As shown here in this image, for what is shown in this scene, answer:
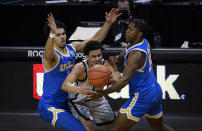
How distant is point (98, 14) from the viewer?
8148 millimetres

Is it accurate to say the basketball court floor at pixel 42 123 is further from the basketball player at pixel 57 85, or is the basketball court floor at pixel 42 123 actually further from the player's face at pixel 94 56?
the player's face at pixel 94 56

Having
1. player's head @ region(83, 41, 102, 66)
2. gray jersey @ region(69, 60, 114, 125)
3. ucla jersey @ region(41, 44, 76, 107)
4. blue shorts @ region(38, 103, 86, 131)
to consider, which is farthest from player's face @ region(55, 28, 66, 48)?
blue shorts @ region(38, 103, 86, 131)

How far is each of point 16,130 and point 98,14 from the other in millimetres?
2645

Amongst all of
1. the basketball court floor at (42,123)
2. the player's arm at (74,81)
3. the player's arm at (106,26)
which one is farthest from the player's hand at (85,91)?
the basketball court floor at (42,123)

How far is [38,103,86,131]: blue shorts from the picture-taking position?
4.98 m

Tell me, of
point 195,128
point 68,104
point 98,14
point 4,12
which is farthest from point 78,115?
point 4,12

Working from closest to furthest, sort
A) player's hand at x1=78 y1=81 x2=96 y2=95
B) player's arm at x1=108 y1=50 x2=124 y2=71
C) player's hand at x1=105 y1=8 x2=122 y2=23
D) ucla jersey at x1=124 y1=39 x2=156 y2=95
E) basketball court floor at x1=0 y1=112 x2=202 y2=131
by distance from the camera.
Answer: player's hand at x1=78 y1=81 x2=96 y2=95
ucla jersey at x1=124 y1=39 x2=156 y2=95
player's arm at x1=108 y1=50 x2=124 y2=71
player's hand at x1=105 y1=8 x2=122 y2=23
basketball court floor at x1=0 y1=112 x2=202 y2=131

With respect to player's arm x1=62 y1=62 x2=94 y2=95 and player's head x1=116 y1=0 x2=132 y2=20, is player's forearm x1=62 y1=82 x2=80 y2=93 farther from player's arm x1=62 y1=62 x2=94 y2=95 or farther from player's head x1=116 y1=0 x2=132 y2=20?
player's head x1=116 y1=0 x2=132 y2=20

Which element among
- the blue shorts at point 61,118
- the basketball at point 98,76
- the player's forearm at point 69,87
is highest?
the basketball at point 98,76

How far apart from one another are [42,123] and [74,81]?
2455 mm

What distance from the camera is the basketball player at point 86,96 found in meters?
4.95

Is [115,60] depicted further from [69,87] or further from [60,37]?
[69,87]

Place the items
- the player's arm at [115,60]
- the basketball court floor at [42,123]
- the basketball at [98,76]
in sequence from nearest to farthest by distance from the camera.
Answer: the basketball at [98,76]
the player's arm at [115,60]
the basketball court floor at [42,123]

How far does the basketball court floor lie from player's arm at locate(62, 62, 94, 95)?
2165 mm
